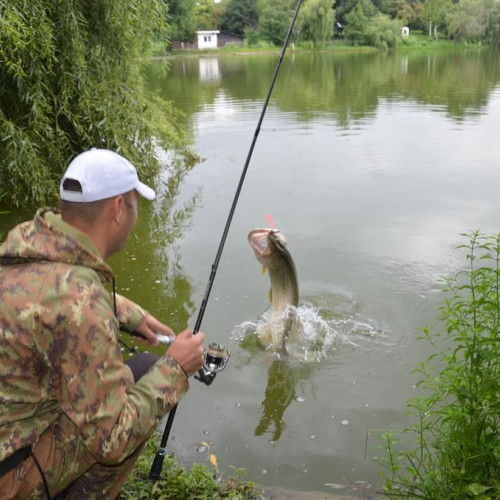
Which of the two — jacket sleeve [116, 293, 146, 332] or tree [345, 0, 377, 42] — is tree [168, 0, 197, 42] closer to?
tree [345, 0, 377, 42]

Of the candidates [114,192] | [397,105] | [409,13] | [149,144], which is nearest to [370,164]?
[149,144]

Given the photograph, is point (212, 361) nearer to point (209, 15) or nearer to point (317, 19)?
point (317, 19)

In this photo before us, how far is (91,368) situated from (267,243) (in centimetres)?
272

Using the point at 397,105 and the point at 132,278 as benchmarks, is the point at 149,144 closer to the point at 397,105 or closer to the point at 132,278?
the point at 132,278

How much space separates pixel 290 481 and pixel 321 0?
42.1 meters

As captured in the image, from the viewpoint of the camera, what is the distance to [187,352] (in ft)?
7.68

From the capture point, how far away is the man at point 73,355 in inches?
75.8

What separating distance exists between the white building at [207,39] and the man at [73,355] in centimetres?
7364

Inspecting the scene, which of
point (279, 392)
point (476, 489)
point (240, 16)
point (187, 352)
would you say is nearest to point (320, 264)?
point (279, 392)

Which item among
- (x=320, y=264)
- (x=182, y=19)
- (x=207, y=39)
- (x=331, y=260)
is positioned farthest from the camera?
(x=207, y=39)

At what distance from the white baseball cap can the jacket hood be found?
0.59ft

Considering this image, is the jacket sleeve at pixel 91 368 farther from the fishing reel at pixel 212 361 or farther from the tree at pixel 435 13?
the tree at pixel 435 13

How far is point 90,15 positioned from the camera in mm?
8430

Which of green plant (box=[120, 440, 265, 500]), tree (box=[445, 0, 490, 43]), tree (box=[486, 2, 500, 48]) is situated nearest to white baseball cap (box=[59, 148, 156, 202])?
green plant (box=[120, 440, 265, 500])
